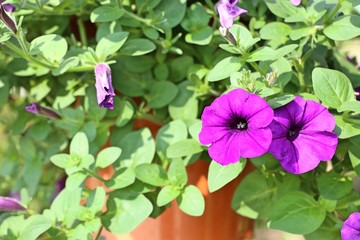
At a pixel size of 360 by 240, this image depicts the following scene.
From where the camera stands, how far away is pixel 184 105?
1097 mm

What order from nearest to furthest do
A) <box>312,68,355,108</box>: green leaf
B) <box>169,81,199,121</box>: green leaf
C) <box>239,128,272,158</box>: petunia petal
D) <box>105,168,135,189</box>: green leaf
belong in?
<box>239,128,272,158</box>: petunia petal
<box>312,68,355,108</box>: green leaf
<box>105,168,135,189</box>: green leaf
<box>169,81,199,121</box>: green leaf

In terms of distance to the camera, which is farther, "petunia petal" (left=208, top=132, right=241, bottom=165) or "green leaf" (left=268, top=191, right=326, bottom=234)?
"green leaf" (left=268, top=191, right=326, bottom=234)

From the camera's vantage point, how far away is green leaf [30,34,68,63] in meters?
0.96

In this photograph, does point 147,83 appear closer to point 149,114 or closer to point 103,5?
point 149,114

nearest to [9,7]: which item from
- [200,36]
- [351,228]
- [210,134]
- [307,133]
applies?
[200,36]

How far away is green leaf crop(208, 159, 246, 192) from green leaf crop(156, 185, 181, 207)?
0.10 m

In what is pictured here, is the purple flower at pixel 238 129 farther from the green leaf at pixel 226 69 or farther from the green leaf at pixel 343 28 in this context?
the green leaf at pixel 343 28

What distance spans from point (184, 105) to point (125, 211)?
0.24 m

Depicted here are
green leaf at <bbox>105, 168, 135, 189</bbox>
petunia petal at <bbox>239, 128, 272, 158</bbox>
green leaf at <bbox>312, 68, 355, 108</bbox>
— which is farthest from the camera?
green leaf at <bbox>105, 168, 135, 189</bbox>

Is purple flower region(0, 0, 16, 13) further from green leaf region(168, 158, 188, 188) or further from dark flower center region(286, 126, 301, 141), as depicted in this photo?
dark flower center region(286, 126, 301, 141)

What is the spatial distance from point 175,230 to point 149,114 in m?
0.24

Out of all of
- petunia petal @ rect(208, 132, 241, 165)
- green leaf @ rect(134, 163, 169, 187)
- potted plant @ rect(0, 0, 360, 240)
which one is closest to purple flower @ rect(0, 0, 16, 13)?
potted plant @ rect(0, 0, 360, 240)

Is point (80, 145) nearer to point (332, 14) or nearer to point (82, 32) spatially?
point (82, 32)

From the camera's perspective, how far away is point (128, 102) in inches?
43.4
